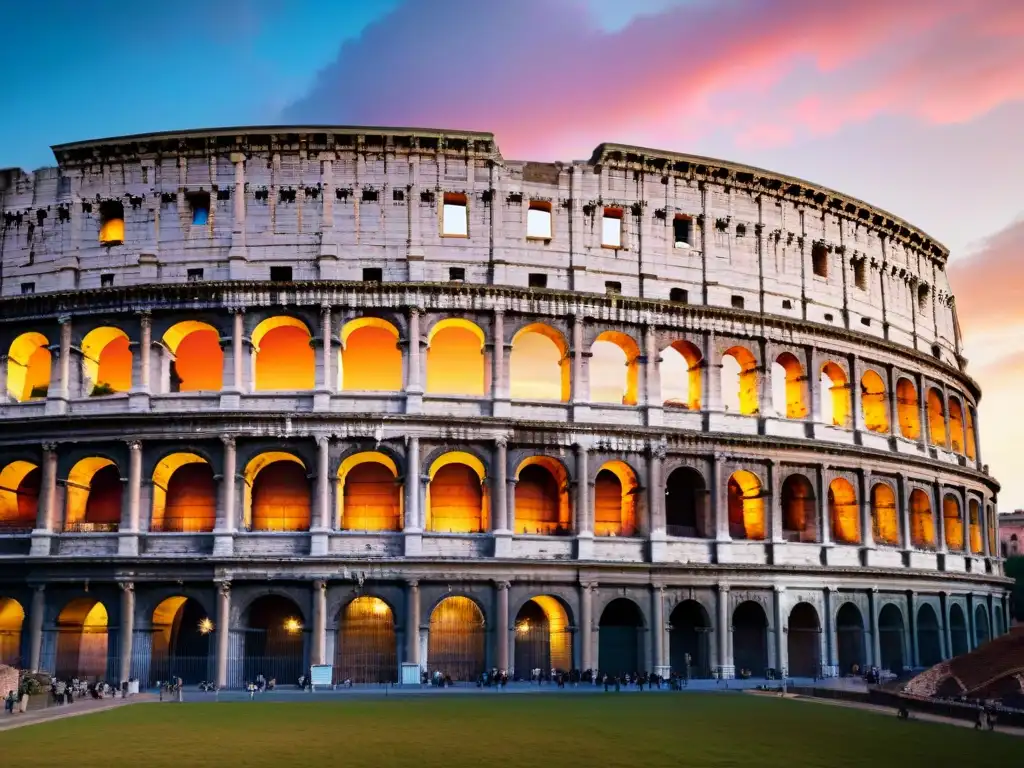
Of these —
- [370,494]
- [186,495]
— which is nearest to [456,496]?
[370,494]

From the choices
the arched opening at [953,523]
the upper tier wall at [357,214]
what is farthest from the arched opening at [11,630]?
the arched opening at [953,523]

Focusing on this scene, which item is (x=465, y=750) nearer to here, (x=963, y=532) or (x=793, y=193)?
(x=793, y=193)

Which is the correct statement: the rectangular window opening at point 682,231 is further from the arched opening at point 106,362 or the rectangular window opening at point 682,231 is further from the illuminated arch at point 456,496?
the arched opening at point 106,362

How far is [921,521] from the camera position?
4519 cm

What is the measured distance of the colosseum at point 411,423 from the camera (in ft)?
114

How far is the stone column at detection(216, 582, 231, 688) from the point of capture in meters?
33.7

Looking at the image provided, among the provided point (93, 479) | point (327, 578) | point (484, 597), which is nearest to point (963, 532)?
point (484, 597)

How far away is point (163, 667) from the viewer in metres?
34.8

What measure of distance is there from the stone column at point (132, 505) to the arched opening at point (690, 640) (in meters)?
18.5

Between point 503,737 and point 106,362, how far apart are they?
23.9 m

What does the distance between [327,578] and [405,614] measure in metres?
2.74

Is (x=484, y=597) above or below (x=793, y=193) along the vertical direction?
below

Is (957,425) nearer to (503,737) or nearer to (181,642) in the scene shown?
(181,642)

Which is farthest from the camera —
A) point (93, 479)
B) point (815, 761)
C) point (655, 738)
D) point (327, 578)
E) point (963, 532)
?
point (963, 532)
